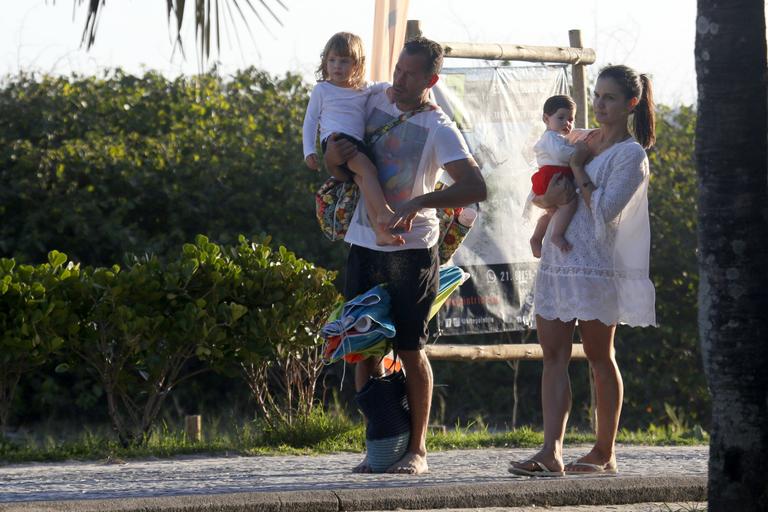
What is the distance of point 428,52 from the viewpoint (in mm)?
5699

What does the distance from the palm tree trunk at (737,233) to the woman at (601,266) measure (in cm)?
→ 144

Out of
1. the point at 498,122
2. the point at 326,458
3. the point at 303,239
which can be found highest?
the point at 498,122

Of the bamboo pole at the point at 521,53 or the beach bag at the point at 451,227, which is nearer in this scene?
the beach bag at the point at 451,227

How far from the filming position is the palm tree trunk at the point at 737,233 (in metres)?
4.20

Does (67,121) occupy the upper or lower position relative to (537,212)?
upper

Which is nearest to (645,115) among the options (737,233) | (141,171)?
(737,233)

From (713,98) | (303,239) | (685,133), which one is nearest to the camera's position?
(713,98)

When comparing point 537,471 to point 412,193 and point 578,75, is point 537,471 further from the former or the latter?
point 578,75

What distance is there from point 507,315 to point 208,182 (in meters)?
3.05

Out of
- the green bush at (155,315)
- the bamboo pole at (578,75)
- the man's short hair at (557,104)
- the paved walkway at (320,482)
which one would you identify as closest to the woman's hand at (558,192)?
the man's short hair at (557,104)

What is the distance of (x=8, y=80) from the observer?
35.9ft

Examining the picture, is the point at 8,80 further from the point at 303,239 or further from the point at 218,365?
the point at 218,365

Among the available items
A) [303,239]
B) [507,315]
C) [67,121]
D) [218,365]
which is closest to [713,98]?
[218,365]

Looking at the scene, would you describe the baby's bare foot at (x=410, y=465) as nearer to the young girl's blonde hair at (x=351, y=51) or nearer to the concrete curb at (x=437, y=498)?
the concrete curb at (x=437, y=498)
